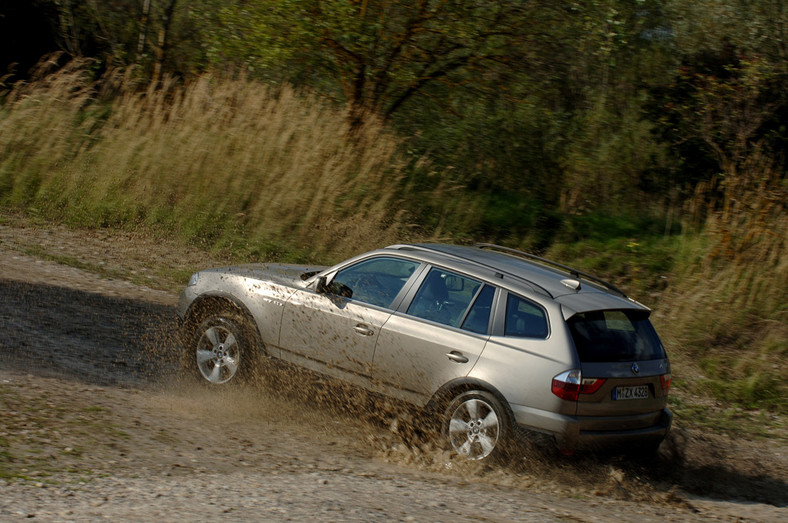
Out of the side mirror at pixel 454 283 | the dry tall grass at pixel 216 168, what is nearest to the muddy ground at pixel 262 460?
the side mirror at pixel 454 283

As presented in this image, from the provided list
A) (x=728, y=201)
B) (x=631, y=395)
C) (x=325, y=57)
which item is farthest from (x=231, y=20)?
(x=631, y=395)

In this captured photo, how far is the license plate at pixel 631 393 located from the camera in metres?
5.90

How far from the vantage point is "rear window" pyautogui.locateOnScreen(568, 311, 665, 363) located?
5906 mm

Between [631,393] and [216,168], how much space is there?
993 centimetres

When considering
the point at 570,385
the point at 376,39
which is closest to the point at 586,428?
the point at 570,385

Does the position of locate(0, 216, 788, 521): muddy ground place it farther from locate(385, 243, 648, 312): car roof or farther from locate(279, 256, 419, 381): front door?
locate(385, 243, 648, 312): car roof

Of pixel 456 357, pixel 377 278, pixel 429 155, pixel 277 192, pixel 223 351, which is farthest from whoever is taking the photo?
pixel 429 155

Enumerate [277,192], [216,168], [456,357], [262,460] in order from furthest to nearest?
1. [216,168]
2. [277,192]
3. [456,357]
4. [262,460]

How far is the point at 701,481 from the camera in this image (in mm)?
6715

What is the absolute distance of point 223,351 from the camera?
23.5 ft

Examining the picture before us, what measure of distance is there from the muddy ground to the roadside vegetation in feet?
13.4

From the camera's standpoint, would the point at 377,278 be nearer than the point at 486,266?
No

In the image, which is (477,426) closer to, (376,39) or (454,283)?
(454,283)

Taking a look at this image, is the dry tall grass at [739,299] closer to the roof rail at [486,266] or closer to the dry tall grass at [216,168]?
the roof rail at [486,266]
